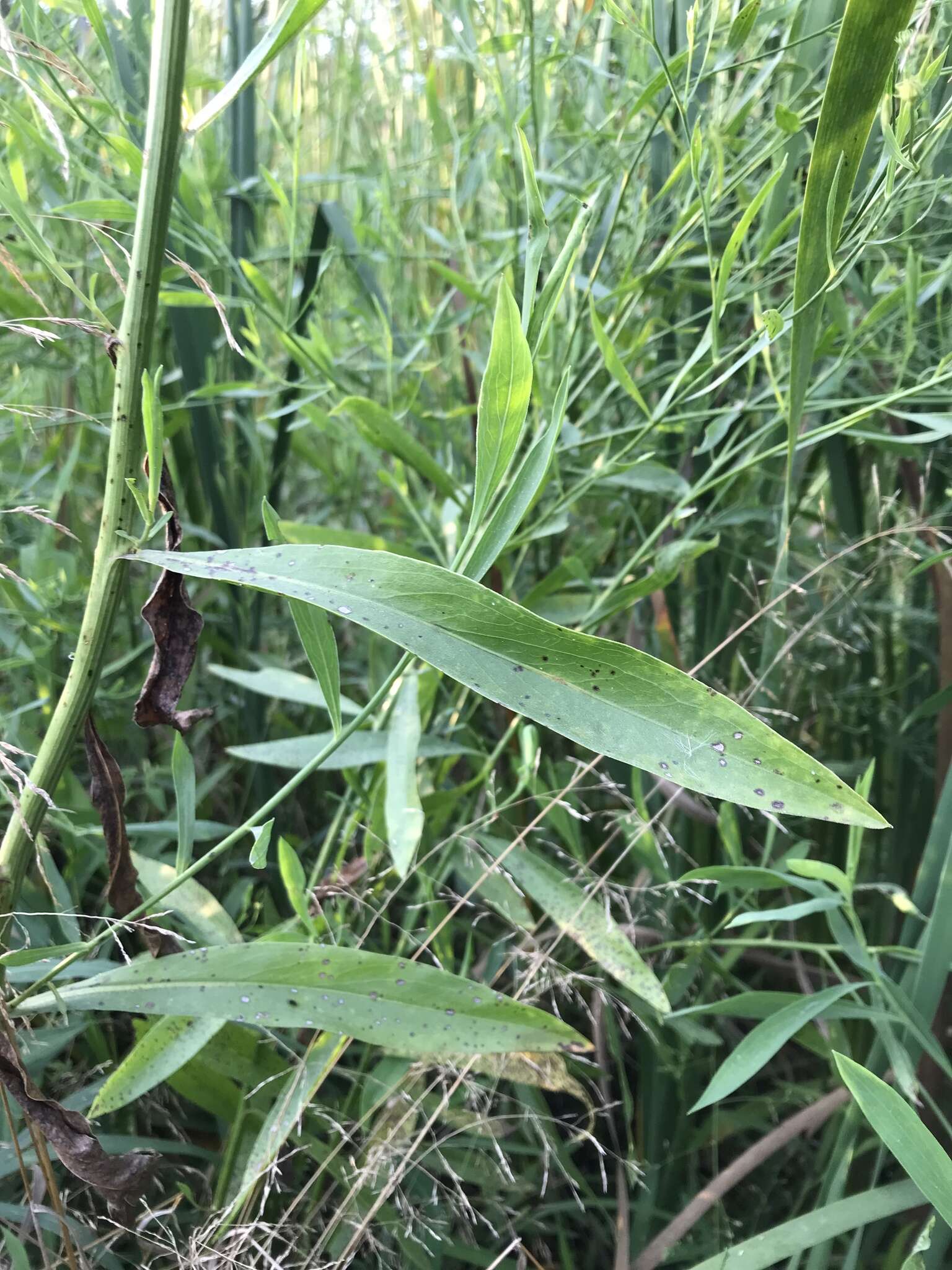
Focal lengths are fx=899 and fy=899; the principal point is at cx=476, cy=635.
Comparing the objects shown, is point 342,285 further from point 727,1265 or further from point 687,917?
point 727,1265

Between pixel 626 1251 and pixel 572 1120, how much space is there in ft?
0.51

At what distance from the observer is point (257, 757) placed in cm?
53

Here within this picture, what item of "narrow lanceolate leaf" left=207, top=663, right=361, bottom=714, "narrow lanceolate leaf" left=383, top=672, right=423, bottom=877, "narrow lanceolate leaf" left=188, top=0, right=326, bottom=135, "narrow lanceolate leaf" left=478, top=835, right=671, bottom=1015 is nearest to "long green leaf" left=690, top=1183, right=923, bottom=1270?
"narrow lanceolate leaf" left=478, top=835, right=671, bottom=1015

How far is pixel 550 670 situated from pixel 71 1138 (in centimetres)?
27

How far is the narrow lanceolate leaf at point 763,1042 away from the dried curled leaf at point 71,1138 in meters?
0.26

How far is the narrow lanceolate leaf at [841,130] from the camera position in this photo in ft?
0.99

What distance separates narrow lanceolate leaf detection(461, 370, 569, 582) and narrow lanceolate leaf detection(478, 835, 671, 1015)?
0.24 metres

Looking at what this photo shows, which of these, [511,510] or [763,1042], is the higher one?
[511,510]

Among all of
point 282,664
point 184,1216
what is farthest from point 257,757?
point 184,1216

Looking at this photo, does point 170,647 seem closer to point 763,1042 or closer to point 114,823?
point 114,823

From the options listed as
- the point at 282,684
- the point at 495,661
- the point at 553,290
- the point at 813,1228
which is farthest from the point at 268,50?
the point at 813,1228

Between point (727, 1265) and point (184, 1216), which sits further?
point (184, 1216)

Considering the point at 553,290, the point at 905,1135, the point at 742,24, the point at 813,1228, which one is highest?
the point at 742,24

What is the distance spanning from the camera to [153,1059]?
44 centimetres
